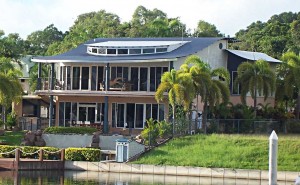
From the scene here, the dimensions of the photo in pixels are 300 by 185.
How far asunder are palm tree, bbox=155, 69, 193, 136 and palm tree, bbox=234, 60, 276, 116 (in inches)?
285

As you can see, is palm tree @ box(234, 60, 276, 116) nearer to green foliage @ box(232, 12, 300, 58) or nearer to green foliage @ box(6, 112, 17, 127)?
green foliage @ box(6, 112, 17, 127)

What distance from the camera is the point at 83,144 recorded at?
184 ft

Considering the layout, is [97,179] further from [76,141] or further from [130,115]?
[130,115]

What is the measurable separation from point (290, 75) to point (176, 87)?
11.2 metres

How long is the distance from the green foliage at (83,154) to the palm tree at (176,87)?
6389mm

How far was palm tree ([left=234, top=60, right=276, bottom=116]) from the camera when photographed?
59.9 meters

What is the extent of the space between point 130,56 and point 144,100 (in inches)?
148

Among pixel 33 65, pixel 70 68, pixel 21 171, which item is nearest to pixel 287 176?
pixel 21 171

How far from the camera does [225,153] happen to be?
161ft

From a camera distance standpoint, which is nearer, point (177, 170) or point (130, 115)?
point (177, 170)

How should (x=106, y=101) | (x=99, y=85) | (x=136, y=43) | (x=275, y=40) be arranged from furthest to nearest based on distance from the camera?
(x=275, y=40), (x=136, y=43), (x=99, y=85), (x=106, y=101)

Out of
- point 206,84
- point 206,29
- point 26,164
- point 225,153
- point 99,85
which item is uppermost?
point 206,29

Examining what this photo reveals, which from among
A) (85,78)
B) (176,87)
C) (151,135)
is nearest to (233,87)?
(176,87)

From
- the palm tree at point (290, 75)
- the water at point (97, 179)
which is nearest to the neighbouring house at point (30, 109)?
the water at point (97, 179)
